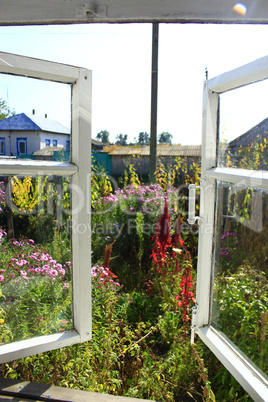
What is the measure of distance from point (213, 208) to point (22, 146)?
2.84 feet

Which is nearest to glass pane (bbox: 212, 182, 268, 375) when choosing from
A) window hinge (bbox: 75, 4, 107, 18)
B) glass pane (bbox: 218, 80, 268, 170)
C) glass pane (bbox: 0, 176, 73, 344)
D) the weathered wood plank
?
glass pane (bbox: 218, 80, 268, 170)

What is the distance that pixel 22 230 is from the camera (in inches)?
49.7

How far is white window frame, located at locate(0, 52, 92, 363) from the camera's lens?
1131mm

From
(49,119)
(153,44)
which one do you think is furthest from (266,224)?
(153,44)

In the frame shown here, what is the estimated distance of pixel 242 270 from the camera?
1325 mm

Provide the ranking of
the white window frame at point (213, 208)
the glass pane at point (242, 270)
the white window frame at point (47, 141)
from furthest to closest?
1. the white window frame at point (47, 141)
2. the glass pane at point (242, 270)
3. the white window frame at point (213, 208)

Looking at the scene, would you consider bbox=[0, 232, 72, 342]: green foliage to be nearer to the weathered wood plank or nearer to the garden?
the garden

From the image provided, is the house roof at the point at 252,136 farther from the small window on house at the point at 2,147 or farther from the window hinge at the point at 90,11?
the small window on house at the point at 2,147

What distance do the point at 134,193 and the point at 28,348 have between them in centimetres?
272

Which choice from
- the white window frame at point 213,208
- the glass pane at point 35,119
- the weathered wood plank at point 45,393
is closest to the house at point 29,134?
the glass pane at point 35,119

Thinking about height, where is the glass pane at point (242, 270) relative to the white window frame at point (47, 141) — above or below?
below

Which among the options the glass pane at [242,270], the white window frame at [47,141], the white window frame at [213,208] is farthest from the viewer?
the white window frame at [47,141]

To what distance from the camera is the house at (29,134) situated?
125 centimetres

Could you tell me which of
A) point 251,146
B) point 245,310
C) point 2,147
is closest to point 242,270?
point 245,310
